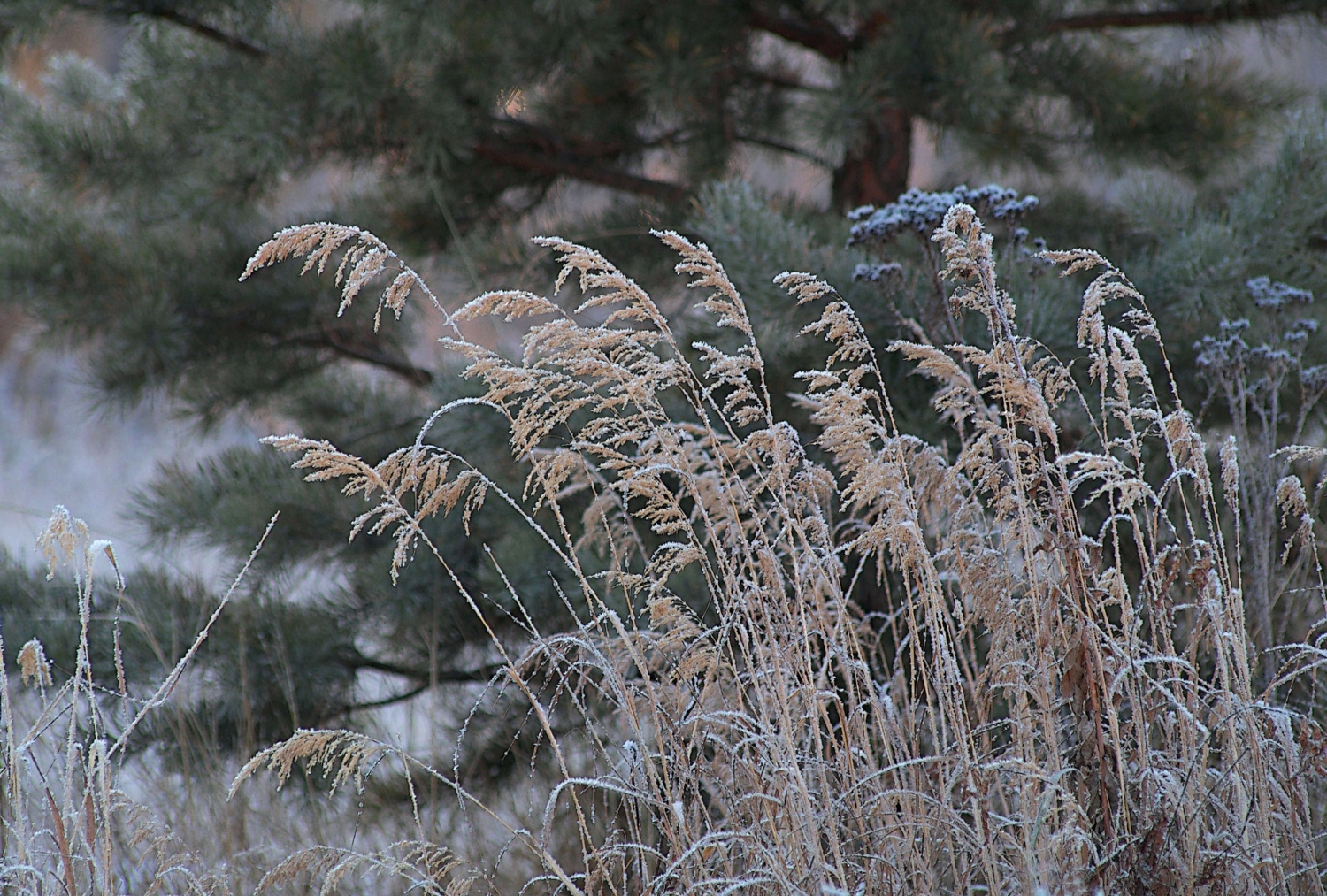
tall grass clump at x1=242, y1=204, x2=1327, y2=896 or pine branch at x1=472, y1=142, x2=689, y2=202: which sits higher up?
pine branch at x1=472, y1=142, x2=689, y2=202

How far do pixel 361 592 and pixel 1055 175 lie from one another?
2017 mm

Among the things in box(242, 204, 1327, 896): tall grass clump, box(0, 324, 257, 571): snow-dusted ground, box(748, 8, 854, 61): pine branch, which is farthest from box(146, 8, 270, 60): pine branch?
box(0, 324, 257, 571): snow-dusted ground

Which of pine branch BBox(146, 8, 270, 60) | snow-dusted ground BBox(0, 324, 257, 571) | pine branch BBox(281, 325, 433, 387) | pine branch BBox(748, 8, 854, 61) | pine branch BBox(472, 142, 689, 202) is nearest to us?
pine branch BBox(146, 8, 270, 60)

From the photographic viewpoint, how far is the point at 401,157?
2.47 meters

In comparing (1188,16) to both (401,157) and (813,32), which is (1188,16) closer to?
(813,32)

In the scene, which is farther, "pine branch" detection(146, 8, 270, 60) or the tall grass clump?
"pine branch" detection(146, 8, 270, 60)

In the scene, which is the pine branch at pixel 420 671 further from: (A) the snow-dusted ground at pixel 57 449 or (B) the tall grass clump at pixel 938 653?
(A) the snow-dusted ground at pixel 57 449

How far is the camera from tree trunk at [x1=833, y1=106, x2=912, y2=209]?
2371 millimetres

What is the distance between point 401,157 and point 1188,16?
1811mm

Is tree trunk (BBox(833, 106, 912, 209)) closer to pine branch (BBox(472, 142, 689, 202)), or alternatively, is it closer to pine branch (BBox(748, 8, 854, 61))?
pine branch (BBox(748, 8, 854, 61))

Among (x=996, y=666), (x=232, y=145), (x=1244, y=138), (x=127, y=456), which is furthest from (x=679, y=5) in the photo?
(x=127, y=456)

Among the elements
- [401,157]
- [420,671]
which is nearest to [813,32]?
[401,157]

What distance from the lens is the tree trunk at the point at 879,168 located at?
2371 millimetres

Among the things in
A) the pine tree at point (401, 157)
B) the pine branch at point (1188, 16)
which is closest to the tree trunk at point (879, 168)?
the pine tree at point (401, 157)
